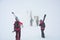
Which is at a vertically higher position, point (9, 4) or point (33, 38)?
point (9, 4)

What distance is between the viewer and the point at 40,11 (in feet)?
6.57

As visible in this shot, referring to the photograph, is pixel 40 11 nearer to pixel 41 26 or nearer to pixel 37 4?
pixel 37 4

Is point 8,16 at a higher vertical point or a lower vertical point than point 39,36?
higher

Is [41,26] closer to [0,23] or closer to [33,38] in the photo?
[33,38]

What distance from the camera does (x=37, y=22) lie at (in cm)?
199

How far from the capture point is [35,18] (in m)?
1.99

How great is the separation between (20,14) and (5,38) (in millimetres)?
491

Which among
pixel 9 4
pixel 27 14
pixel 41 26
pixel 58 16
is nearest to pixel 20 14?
pixel 27 14

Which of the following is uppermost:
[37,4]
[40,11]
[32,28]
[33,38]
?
[37,4]

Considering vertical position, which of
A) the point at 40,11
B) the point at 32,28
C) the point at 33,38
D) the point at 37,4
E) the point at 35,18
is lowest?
the point at 33,38

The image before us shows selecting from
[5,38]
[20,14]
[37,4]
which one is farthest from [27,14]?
[5,38]

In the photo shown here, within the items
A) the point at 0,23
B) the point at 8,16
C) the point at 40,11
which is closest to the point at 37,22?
the point at 40,11

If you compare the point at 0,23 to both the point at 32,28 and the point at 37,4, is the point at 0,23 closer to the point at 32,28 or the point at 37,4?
the point at 32,28

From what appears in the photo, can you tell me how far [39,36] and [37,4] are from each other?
1.88 feet
